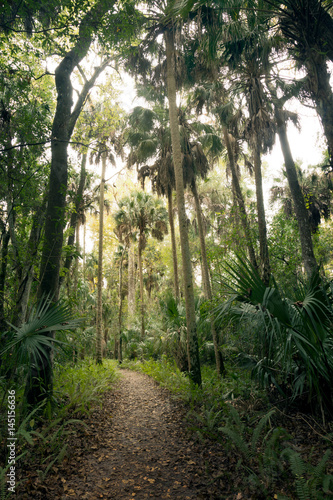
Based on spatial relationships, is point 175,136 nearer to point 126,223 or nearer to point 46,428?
point 46,428

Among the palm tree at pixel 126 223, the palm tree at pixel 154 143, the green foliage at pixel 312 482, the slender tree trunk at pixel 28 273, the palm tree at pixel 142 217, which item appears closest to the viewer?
the green foliage at pixel 312 482

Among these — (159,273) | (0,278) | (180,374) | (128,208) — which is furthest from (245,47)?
(159,273)

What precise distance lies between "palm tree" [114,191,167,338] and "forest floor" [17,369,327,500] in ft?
42.4

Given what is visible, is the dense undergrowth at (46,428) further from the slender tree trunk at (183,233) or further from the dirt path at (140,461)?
the slender tree trunk at (183,233)

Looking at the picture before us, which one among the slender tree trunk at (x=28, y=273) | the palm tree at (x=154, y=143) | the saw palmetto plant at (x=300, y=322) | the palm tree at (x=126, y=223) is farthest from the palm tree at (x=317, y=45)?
the palm tree at (x=126, y=223)

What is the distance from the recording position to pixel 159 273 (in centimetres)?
3041

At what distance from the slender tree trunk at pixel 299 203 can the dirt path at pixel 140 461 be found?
6095 mm

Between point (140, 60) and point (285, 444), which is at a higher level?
point (140, 60)

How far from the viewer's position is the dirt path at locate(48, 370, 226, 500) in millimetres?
3256

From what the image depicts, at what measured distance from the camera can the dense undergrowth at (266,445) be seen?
2561 mm

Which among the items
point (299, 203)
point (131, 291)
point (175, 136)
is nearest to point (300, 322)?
point (175, 136)

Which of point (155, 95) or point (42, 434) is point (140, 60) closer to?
point (155, 95)

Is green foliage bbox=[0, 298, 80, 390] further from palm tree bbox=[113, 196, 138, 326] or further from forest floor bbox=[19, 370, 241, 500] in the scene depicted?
palm tree bbox=[113, 196, 138, 326]

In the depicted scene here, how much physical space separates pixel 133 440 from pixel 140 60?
11390 mm
